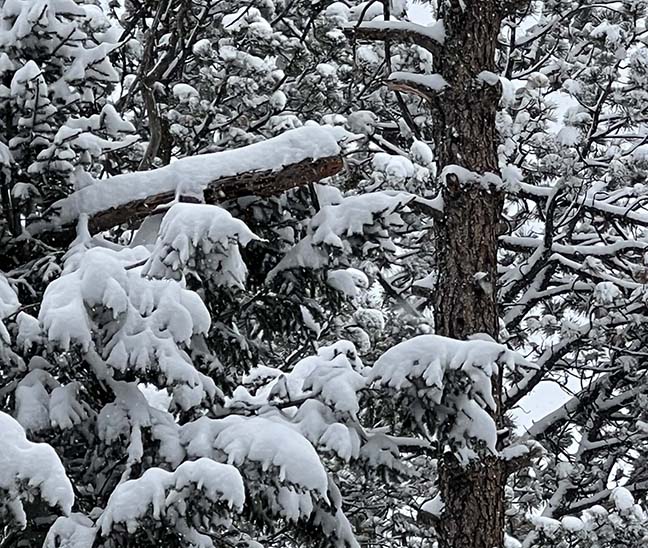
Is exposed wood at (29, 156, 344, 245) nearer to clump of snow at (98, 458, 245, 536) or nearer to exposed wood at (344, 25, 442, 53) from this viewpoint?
exposed wood at (344, 25, 442, 53)

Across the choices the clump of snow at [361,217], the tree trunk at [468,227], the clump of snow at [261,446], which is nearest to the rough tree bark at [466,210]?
the tree trunk at [468,227]

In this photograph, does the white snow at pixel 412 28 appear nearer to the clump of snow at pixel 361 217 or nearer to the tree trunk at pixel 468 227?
the tree trunk at pixel 468 227

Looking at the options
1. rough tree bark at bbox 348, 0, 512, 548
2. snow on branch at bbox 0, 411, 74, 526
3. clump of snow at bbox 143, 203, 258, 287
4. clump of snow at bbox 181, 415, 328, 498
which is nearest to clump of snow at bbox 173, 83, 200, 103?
rough tree bark at bbox 348, 0, 512, 548

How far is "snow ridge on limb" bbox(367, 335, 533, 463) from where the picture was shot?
3.95 metres

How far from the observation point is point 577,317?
9.13 metres

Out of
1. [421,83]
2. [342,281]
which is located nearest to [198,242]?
[342,281]

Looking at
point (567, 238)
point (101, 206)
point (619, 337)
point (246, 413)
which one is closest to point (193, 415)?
point (246, 413)

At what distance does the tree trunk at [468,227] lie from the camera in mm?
5043

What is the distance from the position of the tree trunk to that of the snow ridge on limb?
33.5 inches

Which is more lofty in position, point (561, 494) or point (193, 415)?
point (193, 415)

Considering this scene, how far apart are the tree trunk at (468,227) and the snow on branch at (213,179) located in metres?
1.10

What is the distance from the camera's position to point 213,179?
445 centimetres

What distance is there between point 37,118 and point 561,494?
6250 millimetres

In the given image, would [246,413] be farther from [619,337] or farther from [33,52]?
[619,337]
